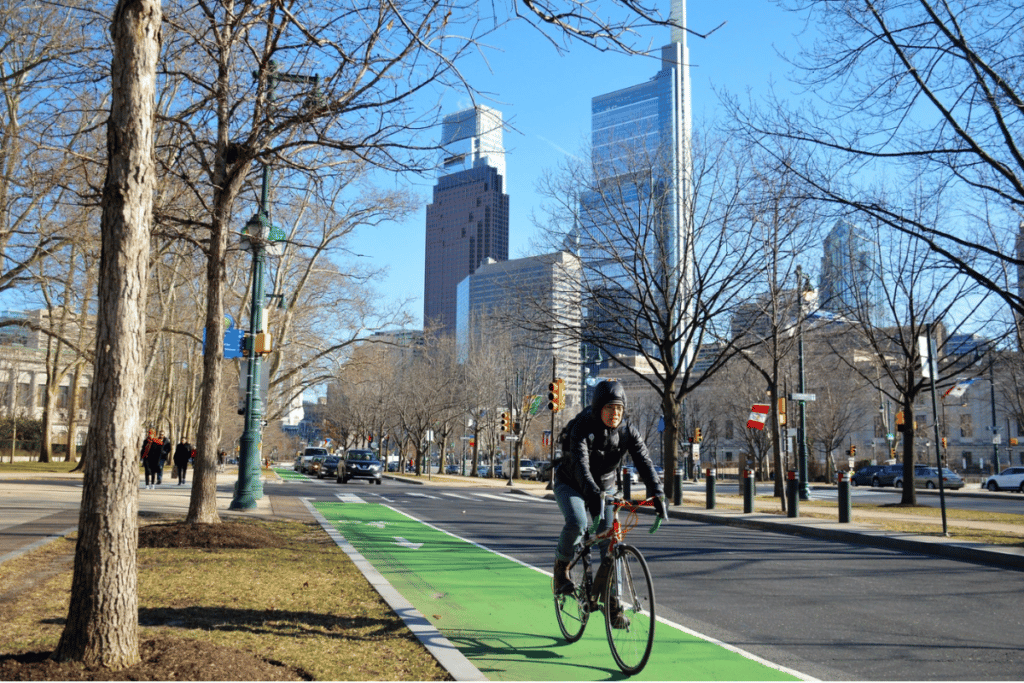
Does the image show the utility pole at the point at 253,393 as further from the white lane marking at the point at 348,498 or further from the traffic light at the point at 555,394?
the traffic light at the point at 555,394

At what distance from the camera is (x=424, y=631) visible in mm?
6230

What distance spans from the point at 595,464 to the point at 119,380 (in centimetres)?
319

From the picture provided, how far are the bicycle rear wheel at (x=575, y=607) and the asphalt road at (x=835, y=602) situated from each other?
1.28 metres

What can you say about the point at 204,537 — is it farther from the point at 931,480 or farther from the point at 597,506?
the point at 931,480

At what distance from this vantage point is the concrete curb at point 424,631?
515 centimetres

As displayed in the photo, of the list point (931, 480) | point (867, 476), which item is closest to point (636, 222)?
point (931, 480)

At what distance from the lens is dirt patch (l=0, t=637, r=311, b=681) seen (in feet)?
13.9

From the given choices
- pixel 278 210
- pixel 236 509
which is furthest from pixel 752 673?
pixel 278 210

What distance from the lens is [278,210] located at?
24141 millimetres

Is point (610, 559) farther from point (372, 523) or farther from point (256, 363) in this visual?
point (256, 363)

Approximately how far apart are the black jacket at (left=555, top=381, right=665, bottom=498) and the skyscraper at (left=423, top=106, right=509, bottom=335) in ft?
13.0

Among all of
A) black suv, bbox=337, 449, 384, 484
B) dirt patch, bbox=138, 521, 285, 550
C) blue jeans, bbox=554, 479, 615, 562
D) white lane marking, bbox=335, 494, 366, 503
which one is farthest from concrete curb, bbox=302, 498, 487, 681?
black suv, bbox=337, 449, 384, 484

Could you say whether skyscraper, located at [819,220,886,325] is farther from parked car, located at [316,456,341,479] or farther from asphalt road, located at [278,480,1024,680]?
parked car, located at [316,456,341,479]

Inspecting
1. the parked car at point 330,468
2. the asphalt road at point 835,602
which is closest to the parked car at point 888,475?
the parked car at point 330,468
